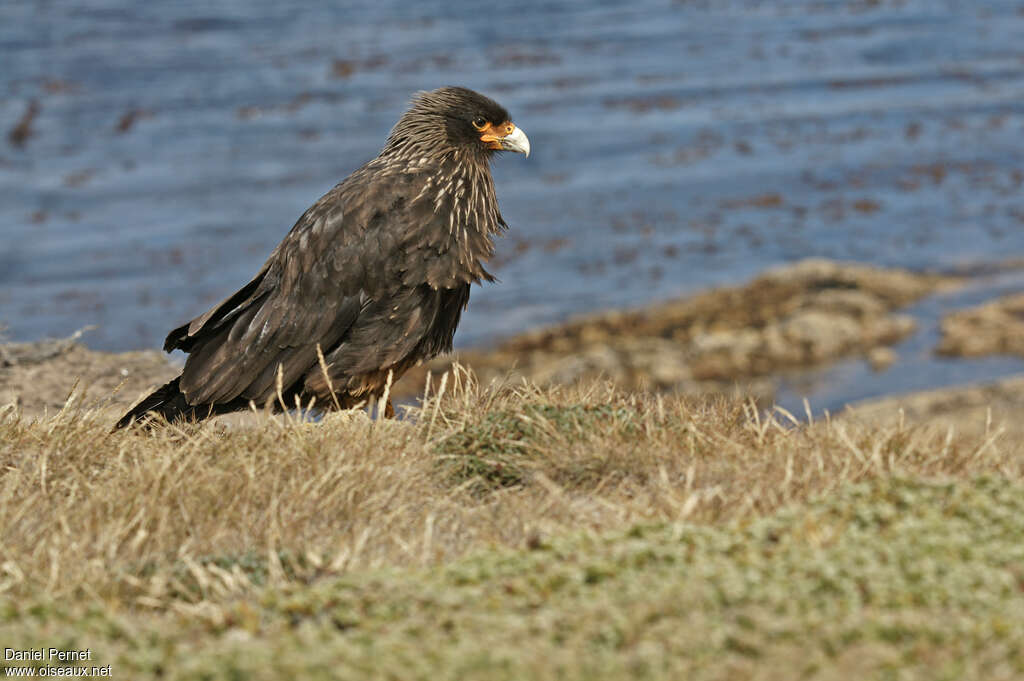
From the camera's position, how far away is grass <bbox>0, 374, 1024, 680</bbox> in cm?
275

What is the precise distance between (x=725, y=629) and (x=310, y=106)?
20638 millimetres

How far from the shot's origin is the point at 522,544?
141 inches

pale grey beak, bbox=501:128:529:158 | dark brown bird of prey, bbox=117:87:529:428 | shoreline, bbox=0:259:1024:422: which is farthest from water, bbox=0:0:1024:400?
dark brown bird of prey, bbox=117:87:529:428

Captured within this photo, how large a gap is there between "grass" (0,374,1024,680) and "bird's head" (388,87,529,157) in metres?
1.53

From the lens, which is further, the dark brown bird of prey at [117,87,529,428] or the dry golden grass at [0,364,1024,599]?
the dark brown bird of prey at [117,87,529,428]

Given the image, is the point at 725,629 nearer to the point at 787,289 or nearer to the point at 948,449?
the point at 948,449

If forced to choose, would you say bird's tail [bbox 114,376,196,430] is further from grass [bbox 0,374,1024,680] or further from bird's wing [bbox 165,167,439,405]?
grass [bbox 0,374,1024,680]

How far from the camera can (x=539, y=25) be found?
28.5m

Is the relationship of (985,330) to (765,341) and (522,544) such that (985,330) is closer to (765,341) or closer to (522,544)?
(765,341)

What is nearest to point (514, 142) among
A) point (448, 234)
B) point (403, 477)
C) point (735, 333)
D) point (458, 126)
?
point (458, 126)

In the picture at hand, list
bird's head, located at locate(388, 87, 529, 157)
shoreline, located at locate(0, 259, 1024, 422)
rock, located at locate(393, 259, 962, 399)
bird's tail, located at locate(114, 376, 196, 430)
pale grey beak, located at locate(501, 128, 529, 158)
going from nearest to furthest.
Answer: bird's tail, located at locate(114, 376, 196, 430) < bird's head, located at locate(388, 87, 529, 157) < pale grey beak, located at locate(501, 128, 529, 158) < shoreline, located at locate(0, 259, 1024, 422) < rock, located at locate(393, 259, 962, 399)

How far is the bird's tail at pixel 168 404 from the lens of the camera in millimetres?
5285

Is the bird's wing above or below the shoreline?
above

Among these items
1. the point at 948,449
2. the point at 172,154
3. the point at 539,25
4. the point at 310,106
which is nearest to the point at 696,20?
the point at 539,25
